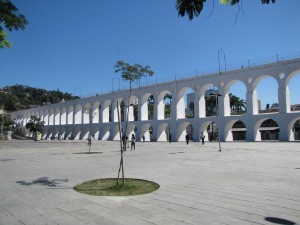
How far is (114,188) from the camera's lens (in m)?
7.07

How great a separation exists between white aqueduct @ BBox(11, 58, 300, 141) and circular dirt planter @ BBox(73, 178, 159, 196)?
15080mm

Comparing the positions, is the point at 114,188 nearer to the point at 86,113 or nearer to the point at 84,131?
the point at 84,131

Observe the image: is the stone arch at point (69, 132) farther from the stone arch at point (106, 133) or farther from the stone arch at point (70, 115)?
the stone arch at point (106, 133)

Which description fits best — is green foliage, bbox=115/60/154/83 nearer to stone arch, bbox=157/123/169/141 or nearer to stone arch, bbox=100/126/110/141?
stone arch, bbox=157/123/169/141

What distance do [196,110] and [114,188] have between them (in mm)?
33631

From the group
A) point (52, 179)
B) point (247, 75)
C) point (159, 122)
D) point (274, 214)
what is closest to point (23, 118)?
point (159, 122)

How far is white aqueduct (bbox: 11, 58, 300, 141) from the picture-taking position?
31.3 metres

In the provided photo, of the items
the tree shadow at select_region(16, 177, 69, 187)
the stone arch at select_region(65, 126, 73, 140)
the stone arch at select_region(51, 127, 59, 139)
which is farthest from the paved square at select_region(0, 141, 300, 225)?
the stone arch at select_region(51, 127, 59, 139)

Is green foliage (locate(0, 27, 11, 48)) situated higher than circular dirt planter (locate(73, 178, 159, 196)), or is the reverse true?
green foliage (locate(0, 27, 11, 48))

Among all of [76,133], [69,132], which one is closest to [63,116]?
[69,132]

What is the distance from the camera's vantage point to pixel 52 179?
874cm

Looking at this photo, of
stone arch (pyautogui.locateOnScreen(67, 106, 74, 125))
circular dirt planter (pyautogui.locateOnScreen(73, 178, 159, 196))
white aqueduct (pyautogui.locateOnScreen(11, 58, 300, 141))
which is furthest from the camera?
stone arch (pyautogui.locateOnScreen(67, 106, 74, 125))

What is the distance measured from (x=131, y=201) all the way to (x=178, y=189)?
157 centimetres

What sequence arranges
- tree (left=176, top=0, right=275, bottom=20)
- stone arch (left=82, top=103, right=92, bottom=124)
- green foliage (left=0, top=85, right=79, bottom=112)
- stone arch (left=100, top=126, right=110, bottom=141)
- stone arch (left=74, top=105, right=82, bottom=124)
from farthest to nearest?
green foliage (left=0, top=85, right=79, bottom=112) < stone arch (left=74, top=105, right=82, bottom=124) < stone arch (left=82, top=103, right=92, bottom=124) < stone arch (left=100, top=126, right=110, bottom=141) < tree (left=176, top=0, right=275, bottom=20)
